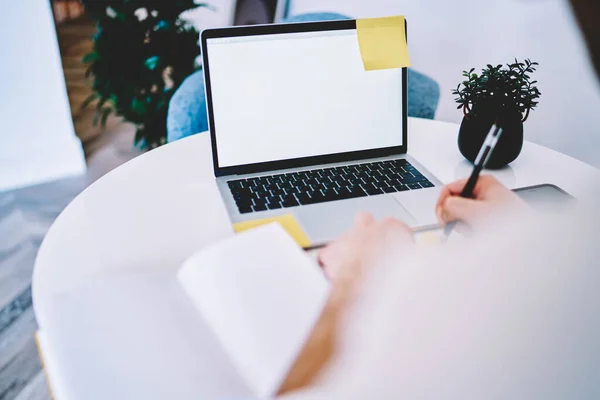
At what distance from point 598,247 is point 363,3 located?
1901mm

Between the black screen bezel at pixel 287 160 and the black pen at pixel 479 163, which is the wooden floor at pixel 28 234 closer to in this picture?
the black screen bezel at pixel 287 160

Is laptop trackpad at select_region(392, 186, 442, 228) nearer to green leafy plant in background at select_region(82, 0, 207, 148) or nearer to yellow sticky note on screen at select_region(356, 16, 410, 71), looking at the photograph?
yellow sticky note on screen at select_region(356, 16, 410, 71)

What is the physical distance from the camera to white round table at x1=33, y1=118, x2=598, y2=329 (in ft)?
2.35

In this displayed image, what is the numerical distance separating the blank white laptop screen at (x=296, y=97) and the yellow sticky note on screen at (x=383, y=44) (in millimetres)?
18

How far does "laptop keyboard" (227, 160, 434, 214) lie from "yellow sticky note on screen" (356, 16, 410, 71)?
0.63 feet

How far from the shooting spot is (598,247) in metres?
0.36

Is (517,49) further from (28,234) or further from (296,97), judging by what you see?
(28,234)

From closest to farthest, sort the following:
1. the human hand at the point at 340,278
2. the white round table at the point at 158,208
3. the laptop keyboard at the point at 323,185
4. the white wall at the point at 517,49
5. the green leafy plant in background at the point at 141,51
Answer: the human hand at the point at 340,278
the white round table at the point at 158,208
the laptop keyboard at the point at 323,185
the white wall at the point at 517,49
the green leafy plant in background at the point at 141,51

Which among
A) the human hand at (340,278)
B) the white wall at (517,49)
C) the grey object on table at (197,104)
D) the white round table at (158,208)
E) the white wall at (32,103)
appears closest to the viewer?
the human hand at (340,278)

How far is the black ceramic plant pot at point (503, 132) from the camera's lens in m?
0.94

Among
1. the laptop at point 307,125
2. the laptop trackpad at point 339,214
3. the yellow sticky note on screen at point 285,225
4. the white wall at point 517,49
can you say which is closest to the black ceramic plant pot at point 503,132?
the laptop at point 307,125

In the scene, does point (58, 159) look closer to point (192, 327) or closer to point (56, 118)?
point (56, 118)

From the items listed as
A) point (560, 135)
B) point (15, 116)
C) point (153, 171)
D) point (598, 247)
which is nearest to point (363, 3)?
point (560, 135)

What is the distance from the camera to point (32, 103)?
2.23 meters
